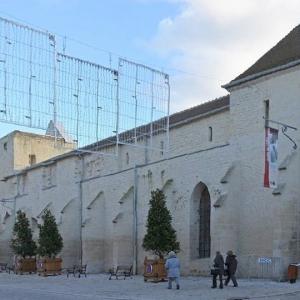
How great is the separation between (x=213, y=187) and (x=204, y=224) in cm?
278

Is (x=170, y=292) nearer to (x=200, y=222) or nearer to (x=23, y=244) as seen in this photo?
(x=200, y=222)

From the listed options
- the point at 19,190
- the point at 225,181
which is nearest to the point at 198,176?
the point at 225,181

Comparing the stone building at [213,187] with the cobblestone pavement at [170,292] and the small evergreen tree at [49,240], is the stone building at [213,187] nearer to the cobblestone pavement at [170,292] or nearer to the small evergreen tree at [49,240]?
the small evergreen tree at [49,240]

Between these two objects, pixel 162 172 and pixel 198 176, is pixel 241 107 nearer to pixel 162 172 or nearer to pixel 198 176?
pixel 198 176

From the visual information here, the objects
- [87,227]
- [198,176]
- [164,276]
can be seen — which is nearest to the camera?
[164,276]

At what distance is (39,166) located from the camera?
180ft

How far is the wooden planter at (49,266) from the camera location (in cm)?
3950

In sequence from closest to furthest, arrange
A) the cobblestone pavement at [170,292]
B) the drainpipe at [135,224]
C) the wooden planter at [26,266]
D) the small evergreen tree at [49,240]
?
the cobblestone pavement at [170,292], the drainpipe at [135,224], the small evergreen tree at [49,240], the wooden planter at [26,266]

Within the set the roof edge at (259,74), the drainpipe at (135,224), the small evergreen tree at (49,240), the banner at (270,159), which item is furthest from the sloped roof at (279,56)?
the small evergreen tree at (49,240)

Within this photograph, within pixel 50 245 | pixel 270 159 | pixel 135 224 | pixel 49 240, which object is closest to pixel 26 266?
pixel 50 245

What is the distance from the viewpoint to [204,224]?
33719 mm

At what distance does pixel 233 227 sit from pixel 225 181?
7.23ft

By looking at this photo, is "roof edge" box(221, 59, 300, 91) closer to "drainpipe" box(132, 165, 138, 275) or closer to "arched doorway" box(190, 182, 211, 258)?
"arched doorway" box(190, 182, 211, 258)

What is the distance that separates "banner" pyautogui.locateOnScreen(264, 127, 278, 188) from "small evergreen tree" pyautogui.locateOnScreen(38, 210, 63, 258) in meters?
20.0
